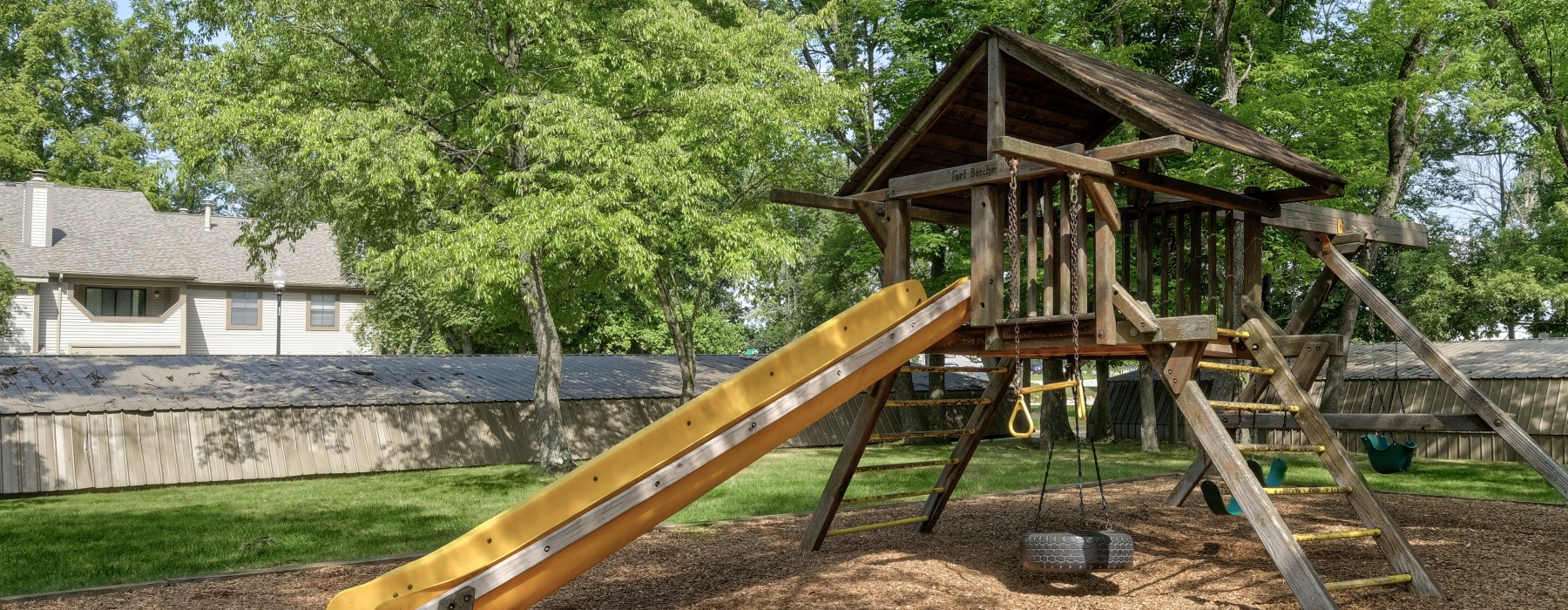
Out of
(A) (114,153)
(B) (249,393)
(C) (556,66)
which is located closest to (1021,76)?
(C) (556,66)

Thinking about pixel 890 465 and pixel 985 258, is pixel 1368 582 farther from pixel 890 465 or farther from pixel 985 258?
pixel 890 465

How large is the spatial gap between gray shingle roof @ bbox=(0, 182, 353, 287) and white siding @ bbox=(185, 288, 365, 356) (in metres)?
0.78

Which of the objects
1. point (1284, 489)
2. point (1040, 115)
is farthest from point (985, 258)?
point (1284, 489)

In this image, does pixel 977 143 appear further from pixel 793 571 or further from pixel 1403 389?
pixel 1403 389

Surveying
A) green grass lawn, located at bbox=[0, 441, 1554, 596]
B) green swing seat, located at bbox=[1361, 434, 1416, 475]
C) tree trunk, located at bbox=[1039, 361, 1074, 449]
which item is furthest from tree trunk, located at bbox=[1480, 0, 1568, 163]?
green swing seat, located at bbox=[1361, 434, 1416, 475]

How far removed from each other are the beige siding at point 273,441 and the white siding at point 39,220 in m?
17.6

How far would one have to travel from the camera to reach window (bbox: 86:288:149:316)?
3219 cm

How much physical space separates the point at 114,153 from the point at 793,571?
136ft

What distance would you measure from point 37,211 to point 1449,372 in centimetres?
3505

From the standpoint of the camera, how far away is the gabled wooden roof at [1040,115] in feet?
24.7

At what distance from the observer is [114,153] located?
133 ft

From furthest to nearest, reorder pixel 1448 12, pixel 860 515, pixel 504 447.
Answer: pixel 504 447
pixel 1448 12
pixel 860 515

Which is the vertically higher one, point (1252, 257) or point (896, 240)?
point (896, 240)

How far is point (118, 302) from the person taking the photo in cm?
3253
